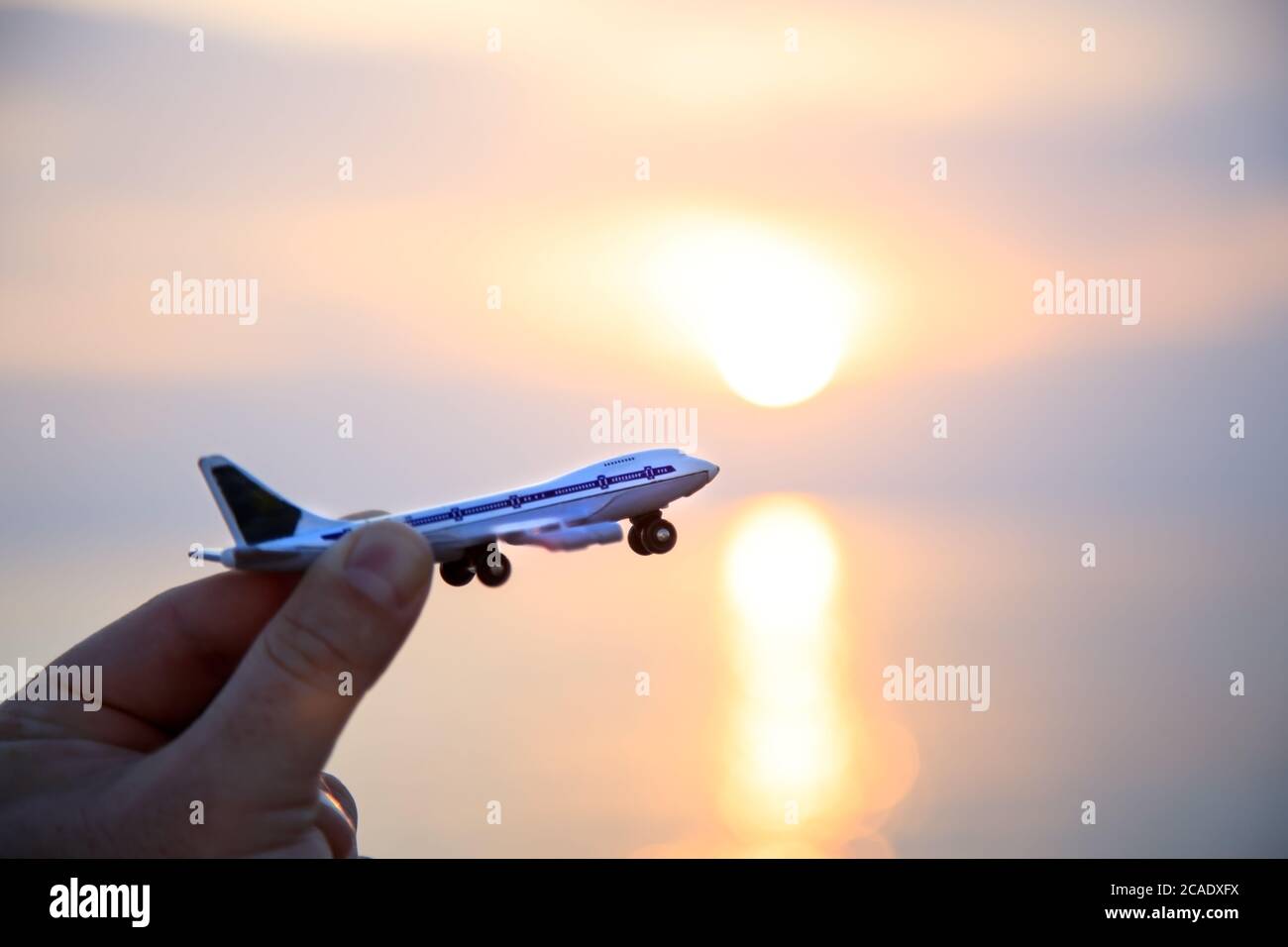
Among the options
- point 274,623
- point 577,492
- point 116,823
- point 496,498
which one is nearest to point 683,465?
point 577,492

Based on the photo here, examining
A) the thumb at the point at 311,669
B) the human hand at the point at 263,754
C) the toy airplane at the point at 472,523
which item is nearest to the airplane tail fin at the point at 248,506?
the toy airplane at the point at 472,523

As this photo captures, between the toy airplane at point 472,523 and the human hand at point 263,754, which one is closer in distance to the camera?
the human hand at point 263,754

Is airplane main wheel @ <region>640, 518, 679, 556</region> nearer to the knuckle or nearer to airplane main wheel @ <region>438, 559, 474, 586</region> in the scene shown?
airplane main wheel @ <region>438, 559, 474, 586</region>

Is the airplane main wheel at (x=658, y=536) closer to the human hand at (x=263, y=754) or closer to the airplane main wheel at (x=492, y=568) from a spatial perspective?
the airplane main wheel at (x=492, y=568)

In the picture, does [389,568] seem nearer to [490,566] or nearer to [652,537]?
[490,566]

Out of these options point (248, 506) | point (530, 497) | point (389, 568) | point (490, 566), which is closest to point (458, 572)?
point (490, 566)

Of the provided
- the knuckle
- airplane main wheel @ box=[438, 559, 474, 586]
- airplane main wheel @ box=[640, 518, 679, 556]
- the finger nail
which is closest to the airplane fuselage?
airplane main wheel @ box=[438, 559, 474, 586]
